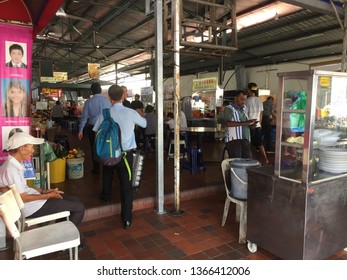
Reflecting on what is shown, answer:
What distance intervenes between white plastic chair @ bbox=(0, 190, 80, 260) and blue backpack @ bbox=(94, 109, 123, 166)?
1018 millimetres

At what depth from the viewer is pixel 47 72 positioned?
1190 cm

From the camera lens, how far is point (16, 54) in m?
3.37

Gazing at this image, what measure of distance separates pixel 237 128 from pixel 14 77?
3.05 metres

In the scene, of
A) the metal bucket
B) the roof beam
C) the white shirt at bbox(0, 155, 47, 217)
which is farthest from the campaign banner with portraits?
the roof beam

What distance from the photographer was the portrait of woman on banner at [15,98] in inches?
133

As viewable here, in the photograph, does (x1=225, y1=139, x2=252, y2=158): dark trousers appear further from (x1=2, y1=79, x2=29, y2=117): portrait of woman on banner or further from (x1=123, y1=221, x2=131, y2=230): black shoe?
(x1=2, y1=79, x2=29, y2=117): portrait of woman on banner

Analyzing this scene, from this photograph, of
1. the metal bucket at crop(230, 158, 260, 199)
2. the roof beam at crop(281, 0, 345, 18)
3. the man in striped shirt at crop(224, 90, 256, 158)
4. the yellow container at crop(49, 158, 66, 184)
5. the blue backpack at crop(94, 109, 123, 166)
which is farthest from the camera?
the yellow container at crop(49, 158, 66, 184)

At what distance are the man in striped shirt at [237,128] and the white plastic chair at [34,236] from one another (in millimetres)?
2872

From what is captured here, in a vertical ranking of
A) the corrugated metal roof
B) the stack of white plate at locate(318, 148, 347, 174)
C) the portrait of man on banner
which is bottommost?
the stack of white plate at locate(318, 148, 347, 174)

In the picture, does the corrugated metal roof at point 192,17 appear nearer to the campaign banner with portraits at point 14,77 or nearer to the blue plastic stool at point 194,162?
the blue plastic stool at point 194,162

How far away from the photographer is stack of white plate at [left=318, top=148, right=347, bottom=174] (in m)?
2.58

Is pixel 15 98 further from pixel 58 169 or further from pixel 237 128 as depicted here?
pixel 237 128

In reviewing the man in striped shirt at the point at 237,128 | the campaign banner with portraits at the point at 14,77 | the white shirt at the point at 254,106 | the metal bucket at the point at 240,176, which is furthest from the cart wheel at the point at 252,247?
the white shirt at the point at 254,106
